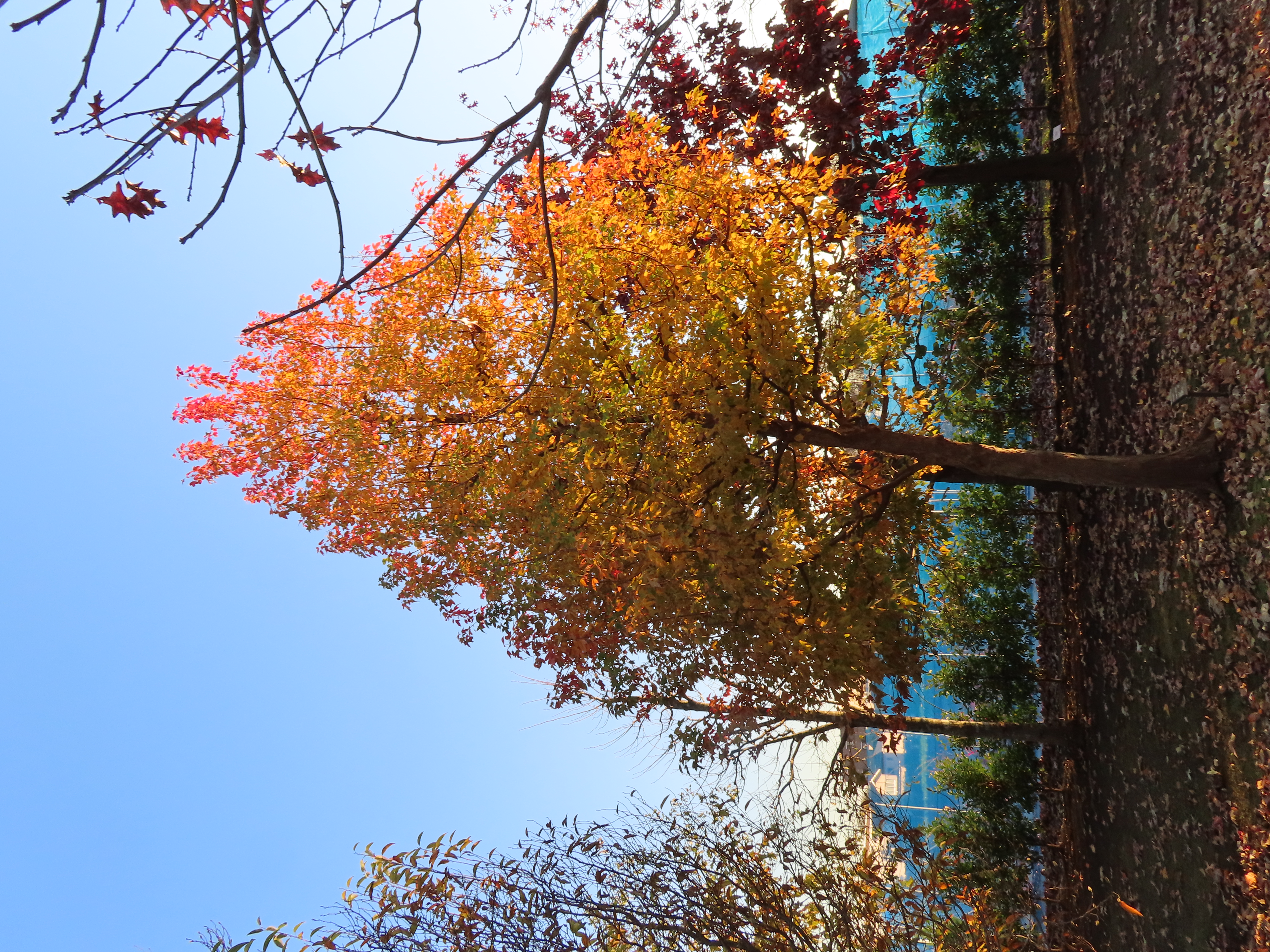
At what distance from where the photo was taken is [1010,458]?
21.1 ft

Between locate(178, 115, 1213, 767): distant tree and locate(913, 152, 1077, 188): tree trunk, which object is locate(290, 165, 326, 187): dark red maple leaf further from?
locate(913, 152, 1077, 188): tree trunk

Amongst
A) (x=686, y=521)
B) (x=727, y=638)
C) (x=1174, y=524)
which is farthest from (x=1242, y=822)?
(x=686, y=521)

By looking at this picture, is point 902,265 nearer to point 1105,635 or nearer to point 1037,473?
point 1037,473

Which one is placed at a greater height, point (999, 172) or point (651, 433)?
point (999, 172)

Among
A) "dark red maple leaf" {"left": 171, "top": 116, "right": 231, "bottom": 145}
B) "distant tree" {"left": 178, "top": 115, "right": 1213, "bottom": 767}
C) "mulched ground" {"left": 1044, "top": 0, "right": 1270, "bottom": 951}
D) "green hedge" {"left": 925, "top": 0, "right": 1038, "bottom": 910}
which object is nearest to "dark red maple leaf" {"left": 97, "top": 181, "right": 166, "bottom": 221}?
"dark red maple leaf" {"left": 171, "top": 116, "right": 231, "bottom": 145}

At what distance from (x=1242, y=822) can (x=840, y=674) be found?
297cm

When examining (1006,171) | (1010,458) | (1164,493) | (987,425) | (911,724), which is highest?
(1006,171)

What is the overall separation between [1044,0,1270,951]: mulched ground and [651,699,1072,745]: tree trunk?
1.29 feet

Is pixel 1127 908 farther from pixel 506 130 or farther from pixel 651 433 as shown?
pixel 506 130

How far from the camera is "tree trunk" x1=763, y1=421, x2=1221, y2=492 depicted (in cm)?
607

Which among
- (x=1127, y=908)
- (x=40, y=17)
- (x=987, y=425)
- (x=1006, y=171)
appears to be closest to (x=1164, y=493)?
(x=1127, y=908)

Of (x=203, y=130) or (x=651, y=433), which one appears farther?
(x=651, y=433)

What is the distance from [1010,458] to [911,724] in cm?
350

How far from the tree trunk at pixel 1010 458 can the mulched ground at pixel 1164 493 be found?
435 mm
